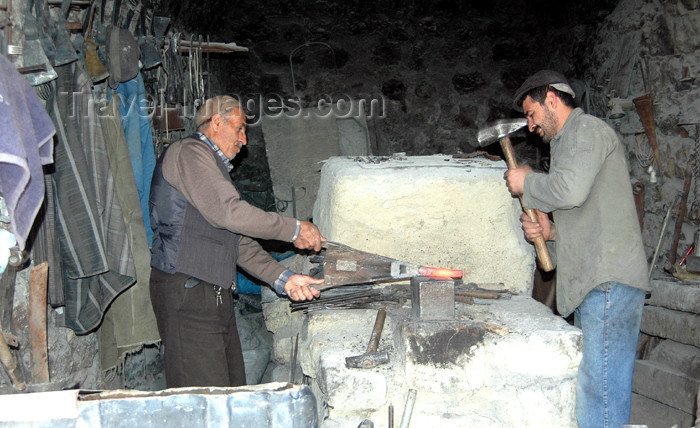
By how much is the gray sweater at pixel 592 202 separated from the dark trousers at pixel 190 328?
146cm

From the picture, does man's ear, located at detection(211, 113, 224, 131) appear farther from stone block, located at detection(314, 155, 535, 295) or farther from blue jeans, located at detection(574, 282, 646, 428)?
blue jeans, located at detection(574, 282, 646, 428)

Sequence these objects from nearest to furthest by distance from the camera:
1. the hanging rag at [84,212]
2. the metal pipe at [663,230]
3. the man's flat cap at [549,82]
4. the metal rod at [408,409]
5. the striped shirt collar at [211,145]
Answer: the metal rod at [408,409] → the man's flat cap at [549,82] → the hanging rag at [84,212] → the striped shirt collar at [211,145] → the metal pipe at [663,230]

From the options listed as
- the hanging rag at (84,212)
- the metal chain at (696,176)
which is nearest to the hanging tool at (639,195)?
the metal chain at (696,176)

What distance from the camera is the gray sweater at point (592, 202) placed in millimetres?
2316

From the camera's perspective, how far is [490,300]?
2584mm

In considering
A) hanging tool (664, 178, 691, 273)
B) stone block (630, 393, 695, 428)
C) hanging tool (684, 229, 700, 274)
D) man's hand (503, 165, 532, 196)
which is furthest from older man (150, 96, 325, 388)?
hanging tool (664, 178, 691, 273)

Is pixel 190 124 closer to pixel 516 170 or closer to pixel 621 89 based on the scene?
pixel 516 170

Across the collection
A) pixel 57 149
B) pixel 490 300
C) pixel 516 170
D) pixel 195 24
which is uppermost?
pixel 195 24

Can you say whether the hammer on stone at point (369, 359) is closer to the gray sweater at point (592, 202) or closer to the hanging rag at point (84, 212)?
the gray sweater at point (592, 202)

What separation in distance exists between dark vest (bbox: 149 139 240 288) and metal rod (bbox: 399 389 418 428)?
1.02m

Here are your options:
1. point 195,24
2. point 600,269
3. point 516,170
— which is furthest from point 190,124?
point 600,269

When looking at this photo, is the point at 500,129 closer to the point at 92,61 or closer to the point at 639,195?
the point at 92,61

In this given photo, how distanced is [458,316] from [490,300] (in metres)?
0.34

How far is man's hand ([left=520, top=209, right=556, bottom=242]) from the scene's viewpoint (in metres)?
2.62
